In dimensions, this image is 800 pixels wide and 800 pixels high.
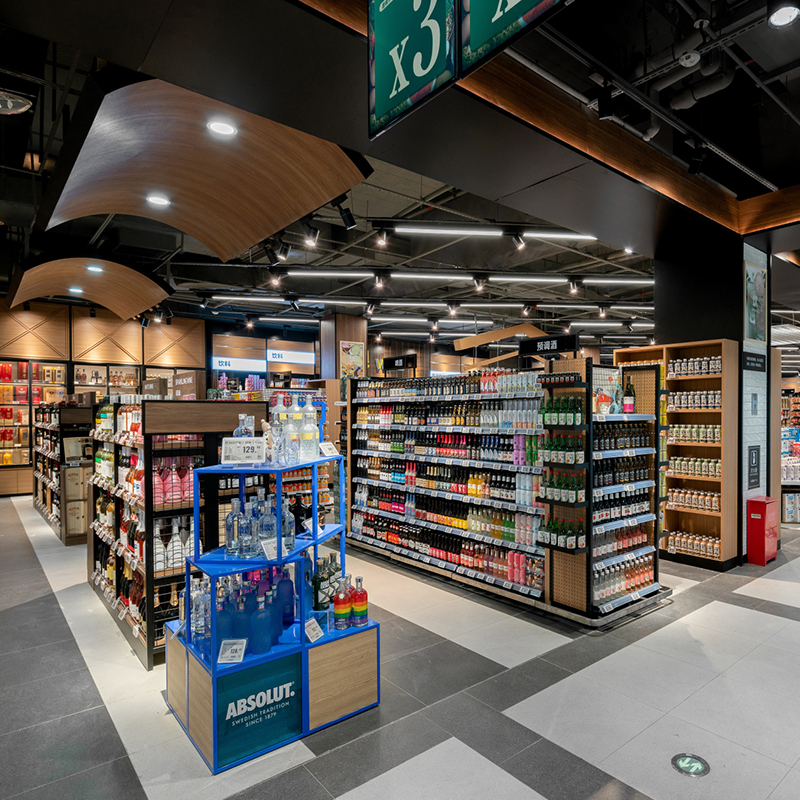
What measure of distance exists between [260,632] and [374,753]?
87 cm

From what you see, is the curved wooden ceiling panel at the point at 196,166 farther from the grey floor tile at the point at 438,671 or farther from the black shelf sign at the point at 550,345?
the grey floor tile at the point at 438,671

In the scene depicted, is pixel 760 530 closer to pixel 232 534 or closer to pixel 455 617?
pixel 455 617

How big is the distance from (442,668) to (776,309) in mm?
13282

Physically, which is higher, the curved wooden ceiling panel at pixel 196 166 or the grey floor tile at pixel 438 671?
the curved wooden ceiling panel at pixel 196 166

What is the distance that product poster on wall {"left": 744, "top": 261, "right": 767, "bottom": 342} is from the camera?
6.45 metres

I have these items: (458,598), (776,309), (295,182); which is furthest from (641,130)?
(776,309)

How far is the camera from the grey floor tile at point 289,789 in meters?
2.45

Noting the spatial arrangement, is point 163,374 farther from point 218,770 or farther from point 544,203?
point 218,770

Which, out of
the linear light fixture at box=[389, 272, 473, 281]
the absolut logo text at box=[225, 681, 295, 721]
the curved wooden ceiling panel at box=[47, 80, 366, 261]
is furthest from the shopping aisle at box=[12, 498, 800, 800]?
the linear light fixture at box=[389, 272, 473, 281]

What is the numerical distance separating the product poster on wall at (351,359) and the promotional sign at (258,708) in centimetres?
1046

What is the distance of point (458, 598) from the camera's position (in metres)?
5.09

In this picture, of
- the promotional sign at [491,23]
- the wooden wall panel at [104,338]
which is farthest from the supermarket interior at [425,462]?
the wooden wall panel at [104,338]

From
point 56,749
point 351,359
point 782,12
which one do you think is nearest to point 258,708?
point 56,749

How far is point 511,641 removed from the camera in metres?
4.12
